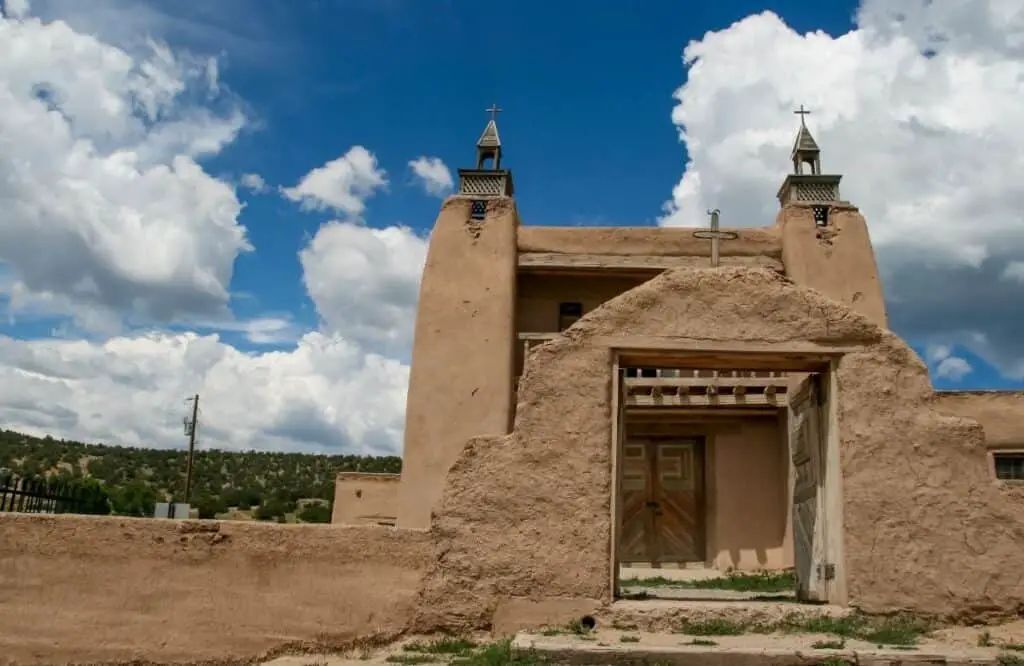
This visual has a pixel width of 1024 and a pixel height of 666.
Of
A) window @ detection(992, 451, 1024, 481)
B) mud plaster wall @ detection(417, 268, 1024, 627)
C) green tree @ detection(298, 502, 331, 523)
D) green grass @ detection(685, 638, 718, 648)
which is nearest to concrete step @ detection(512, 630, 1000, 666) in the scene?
green grass @ detection(685, 638, 718, 648)

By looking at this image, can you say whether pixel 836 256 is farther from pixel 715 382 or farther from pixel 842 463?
pixel 842 463

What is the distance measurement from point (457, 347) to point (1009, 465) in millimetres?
9682

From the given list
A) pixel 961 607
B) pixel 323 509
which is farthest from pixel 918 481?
pixel 323 509

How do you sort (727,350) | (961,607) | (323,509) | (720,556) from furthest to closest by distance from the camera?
(323,509) → (720,556) → (727,350) → (961,607)

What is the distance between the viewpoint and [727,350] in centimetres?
735

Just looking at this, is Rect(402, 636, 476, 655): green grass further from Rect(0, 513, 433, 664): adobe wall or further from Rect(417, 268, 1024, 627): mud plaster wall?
Rect(0, 513, 433, 664): adobe wall

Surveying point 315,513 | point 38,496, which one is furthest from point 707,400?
point 315,513

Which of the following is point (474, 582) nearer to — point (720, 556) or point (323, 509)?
point (720, 556)

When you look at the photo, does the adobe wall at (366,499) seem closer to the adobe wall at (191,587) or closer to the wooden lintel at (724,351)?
the adobe wall at (191,587)

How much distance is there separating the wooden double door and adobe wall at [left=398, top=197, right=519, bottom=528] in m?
2.88

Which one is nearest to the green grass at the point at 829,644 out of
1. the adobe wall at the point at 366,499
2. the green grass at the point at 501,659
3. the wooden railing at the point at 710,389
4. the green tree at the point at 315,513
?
the green grass at the point at 501,659

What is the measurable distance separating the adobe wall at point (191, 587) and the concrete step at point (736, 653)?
1513 millimetres

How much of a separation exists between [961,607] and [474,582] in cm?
391

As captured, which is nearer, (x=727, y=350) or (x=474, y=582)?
(x=474, y=582)
